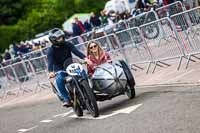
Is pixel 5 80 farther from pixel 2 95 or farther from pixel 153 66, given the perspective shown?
pixel 153 66

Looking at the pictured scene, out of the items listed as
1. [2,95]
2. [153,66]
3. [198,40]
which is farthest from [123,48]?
[2,95]

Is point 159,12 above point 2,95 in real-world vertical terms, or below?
above

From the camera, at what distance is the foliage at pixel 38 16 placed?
2367 inches

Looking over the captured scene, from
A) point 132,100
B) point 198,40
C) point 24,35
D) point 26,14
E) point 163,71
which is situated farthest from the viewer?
point 26,14

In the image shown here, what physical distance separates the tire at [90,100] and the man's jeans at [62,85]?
32.1 inches

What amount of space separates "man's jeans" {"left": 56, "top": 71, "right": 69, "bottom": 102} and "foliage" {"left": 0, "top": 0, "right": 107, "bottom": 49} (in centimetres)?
4684

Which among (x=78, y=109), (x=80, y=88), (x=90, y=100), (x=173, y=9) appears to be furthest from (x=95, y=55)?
(x=173, y=9)

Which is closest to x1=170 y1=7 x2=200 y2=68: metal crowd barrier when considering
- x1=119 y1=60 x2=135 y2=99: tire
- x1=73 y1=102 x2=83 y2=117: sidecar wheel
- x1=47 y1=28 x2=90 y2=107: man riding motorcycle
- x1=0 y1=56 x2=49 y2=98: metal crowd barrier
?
x1=119 y1=60 x2=135 y2=99: tire

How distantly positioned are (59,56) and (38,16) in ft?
160

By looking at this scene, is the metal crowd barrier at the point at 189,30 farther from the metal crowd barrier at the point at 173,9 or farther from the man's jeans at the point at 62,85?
the man's jeans at the point at 62,85

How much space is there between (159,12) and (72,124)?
28.0ft

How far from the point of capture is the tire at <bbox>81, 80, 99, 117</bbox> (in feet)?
39.1

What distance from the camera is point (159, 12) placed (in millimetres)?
20109

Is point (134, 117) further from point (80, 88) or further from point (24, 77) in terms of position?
point (24, 77)
